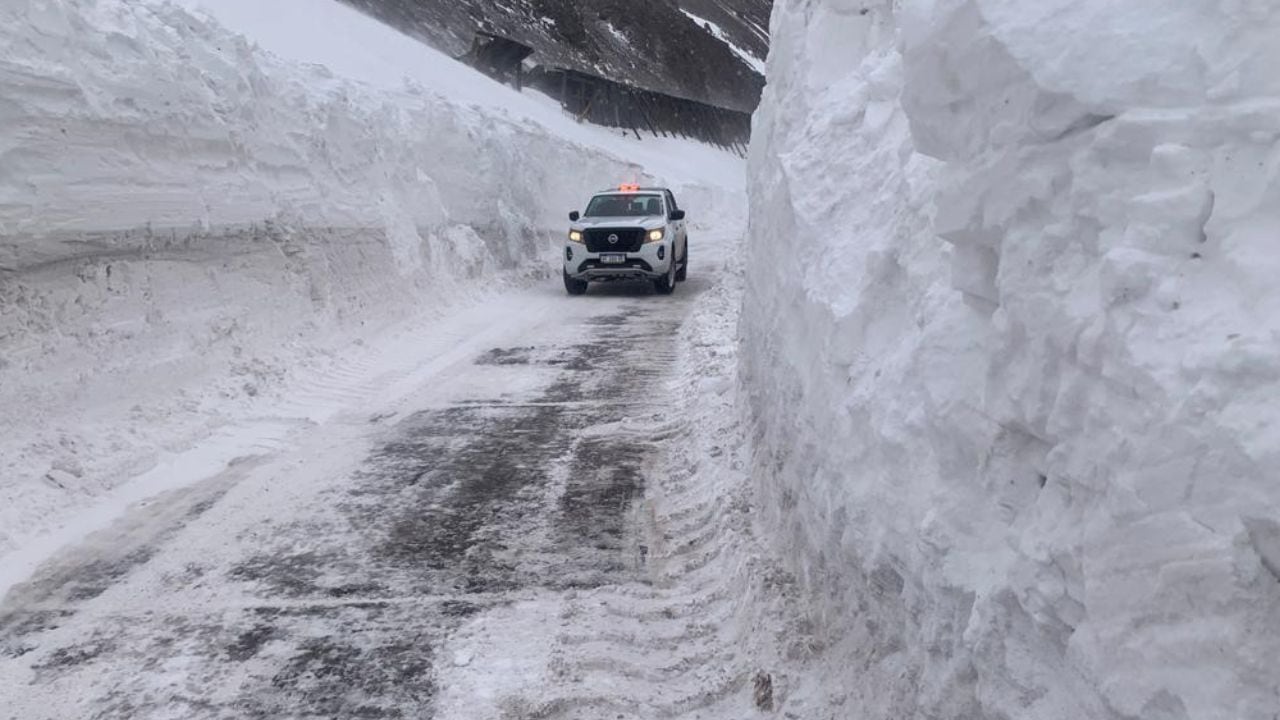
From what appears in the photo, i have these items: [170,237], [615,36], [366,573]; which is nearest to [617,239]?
[170,237]

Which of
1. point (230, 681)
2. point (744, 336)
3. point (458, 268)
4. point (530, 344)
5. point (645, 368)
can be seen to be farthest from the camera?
point (458, 268)

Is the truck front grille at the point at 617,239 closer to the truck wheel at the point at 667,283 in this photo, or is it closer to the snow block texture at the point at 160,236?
the truck wheel at the point at 667,283

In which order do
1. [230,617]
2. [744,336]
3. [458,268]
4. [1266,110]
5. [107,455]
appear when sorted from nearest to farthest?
[1266,110] → [230,617] → [107,455] → [744,336] → [458,268]

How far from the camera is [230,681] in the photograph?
4.39m

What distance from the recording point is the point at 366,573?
5492 mm

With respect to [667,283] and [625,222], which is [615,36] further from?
[667,283]

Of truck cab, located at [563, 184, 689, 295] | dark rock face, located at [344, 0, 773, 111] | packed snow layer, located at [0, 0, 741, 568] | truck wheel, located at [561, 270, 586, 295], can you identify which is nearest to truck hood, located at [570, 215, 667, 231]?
truck cab, located at [563, 184, 689, 295]

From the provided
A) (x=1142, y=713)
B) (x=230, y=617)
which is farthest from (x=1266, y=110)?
(x=230, y=617)

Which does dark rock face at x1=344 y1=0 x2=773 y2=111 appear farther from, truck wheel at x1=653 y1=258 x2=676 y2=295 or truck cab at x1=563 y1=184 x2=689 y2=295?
truck wheel at x1=653 y1=258 x2=676 y2=295

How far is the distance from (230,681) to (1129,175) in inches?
157

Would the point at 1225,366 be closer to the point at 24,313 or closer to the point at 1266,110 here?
the point at 1266,110

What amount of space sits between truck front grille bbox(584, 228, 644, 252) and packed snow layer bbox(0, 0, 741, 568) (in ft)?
6.83

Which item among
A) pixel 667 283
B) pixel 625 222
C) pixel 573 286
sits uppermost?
pixel 625 222

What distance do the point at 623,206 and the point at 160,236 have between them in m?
10.2
